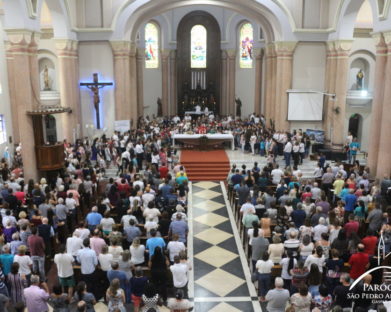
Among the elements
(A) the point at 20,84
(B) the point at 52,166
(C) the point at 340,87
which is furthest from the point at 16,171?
(C) the point at 340,87

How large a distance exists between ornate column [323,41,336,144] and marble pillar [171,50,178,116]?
45.7ft

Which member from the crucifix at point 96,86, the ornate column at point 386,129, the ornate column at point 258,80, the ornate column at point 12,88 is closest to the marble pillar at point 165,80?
the ornate column at point 258,80

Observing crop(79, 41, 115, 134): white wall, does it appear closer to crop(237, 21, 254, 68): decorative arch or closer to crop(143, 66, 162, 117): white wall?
crop(143, 66, 162, 117): white wall

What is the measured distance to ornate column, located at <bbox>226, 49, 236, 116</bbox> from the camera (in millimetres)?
32000

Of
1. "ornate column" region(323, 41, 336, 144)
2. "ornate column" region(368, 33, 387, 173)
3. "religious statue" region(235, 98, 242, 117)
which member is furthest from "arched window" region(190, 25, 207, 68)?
"ornate column" region(368, 33, 387, 173)

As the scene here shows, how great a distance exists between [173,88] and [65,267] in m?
25.9

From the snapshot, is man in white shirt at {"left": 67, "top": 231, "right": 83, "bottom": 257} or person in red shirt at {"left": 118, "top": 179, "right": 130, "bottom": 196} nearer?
man in white shirt at {"left": 67, "top": 231, "right": 83, "bottom": 257}

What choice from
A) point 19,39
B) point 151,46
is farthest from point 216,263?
point 151,46

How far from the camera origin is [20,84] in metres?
14.5

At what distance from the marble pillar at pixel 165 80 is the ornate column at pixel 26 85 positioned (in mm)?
17243

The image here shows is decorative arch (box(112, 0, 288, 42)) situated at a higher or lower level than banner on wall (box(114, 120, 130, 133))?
higher

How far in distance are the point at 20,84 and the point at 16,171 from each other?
3100 mm

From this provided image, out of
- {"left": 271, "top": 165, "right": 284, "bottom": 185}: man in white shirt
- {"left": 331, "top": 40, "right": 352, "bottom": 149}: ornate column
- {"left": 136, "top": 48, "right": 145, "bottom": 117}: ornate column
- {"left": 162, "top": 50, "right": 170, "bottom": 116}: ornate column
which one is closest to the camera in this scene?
{"left": 271, "top": 165, "right": 284, "bottom": 185}: man in white shirt

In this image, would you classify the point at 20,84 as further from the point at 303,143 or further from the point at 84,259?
the point at 303,143
